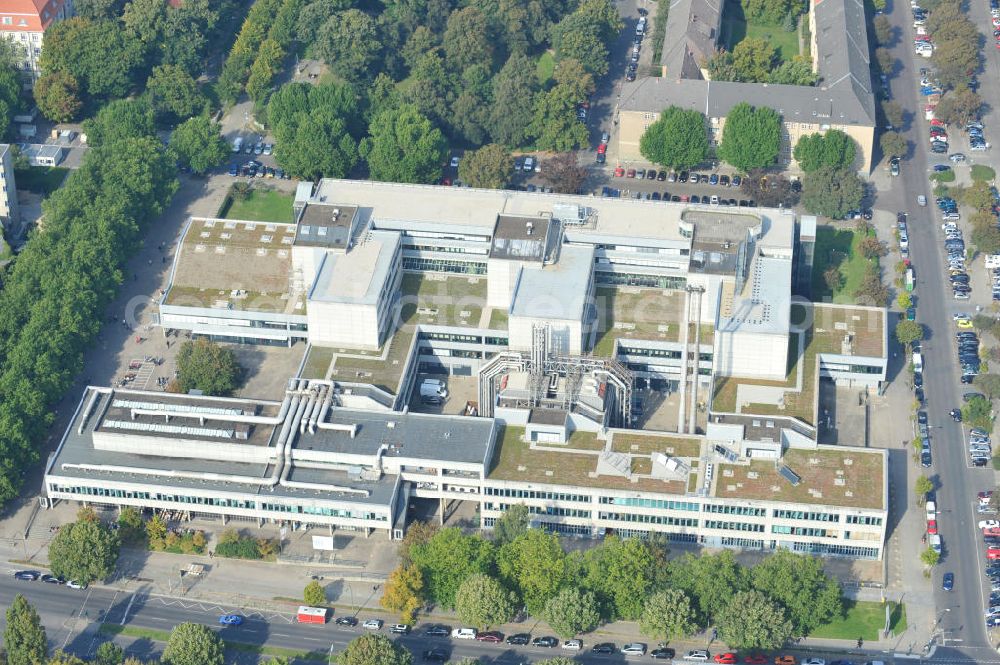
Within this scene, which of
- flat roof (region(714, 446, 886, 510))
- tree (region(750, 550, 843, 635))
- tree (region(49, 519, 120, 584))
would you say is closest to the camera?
tree (region(750, 550, 843, 635))

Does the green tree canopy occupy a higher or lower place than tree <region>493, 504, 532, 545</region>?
lower

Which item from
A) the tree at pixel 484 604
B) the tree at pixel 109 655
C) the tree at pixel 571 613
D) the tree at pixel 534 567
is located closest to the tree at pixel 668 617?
the tree at pixel 571 613

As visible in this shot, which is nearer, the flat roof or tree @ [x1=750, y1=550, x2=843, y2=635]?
tree @ [x1=750, y1=550, x2=843, y2=635]

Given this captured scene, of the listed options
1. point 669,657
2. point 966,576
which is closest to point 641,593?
point 669,657

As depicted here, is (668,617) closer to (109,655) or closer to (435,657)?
(435,657)

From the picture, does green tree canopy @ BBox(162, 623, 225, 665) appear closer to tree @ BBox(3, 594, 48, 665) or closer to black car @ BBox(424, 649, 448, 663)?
tree @ BBox(3, 594, 48, 665)

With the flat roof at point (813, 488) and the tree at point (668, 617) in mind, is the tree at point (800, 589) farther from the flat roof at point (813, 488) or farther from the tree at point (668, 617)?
the flat roof at point (813, 488)

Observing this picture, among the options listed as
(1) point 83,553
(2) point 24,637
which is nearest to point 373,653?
(2) point 24,637

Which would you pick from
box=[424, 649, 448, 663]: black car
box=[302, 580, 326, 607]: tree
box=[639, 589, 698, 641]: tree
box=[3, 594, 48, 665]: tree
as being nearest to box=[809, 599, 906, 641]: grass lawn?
box=[639, 589, 698, 641]: tree
